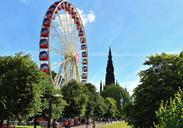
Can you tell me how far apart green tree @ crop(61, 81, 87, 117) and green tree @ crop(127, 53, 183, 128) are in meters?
38.5

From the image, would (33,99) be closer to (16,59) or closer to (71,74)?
(16,59)

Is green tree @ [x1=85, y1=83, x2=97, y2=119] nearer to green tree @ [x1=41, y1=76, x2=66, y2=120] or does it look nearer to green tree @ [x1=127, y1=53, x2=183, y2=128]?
green tree @ [x1=41, y1=76, x2=66, y2=120]

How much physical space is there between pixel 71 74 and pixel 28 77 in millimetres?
36949

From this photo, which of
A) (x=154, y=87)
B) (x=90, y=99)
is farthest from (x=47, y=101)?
(x=90, y=99)

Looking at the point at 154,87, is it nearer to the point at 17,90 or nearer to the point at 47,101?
the point at 17,90

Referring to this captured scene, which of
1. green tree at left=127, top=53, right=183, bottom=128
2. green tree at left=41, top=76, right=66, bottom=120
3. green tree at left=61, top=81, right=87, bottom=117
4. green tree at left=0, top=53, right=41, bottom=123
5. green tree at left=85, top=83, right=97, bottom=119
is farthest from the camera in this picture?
green tree at left=85, top=83, right=97, bottom=119

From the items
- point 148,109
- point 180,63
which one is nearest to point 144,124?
point 148,109

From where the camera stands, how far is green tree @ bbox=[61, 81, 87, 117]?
8519 cm

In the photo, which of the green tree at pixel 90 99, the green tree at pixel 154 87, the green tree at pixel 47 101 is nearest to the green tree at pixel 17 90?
the green tree at pixel 47 101

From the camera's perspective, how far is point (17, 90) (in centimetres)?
5062

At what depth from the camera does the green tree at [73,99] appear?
85.2 metres

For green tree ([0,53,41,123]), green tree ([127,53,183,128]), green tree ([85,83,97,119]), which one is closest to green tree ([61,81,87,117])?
green tree ([85,83,97,119])

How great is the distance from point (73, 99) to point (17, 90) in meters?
35.5

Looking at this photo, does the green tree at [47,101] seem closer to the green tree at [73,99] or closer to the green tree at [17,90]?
the green tree at [17,90]
